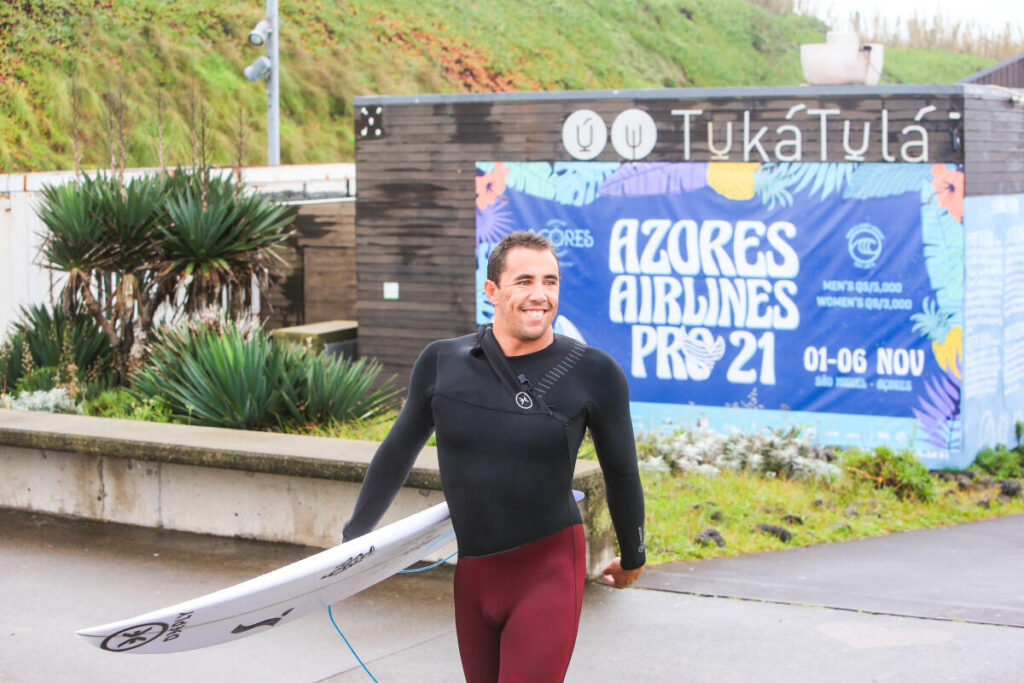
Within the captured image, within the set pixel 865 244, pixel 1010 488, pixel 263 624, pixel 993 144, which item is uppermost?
pixel 993 144

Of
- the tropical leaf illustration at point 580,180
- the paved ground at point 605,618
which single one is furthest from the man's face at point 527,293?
the tropical leaf illustration at point 580,180

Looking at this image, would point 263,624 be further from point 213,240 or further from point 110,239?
point 110,239

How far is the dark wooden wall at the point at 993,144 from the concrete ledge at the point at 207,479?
7039mm

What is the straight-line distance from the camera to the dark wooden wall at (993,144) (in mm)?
12461

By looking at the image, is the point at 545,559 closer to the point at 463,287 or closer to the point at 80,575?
the point at 80,575

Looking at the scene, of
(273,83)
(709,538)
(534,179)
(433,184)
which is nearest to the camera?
(709,538)

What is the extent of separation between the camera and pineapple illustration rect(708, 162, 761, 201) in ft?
43.2

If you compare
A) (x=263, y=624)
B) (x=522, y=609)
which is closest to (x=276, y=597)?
(x=263, y=624)

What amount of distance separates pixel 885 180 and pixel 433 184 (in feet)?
16.3

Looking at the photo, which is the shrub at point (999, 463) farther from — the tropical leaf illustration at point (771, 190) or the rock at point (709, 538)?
the rock at point (709, 538)

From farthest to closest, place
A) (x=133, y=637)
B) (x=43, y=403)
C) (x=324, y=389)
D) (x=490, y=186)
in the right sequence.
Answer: (x=490, y=186)
(x=43, y=403)
(x=324, y=389)
(x=133, y=637)

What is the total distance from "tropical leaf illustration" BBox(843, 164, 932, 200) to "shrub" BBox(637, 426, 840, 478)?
245cm

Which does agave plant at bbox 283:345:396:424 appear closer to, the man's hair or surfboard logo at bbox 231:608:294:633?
surfboard logo at bbox 231:608:294:633

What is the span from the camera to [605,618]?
21.2 ft
